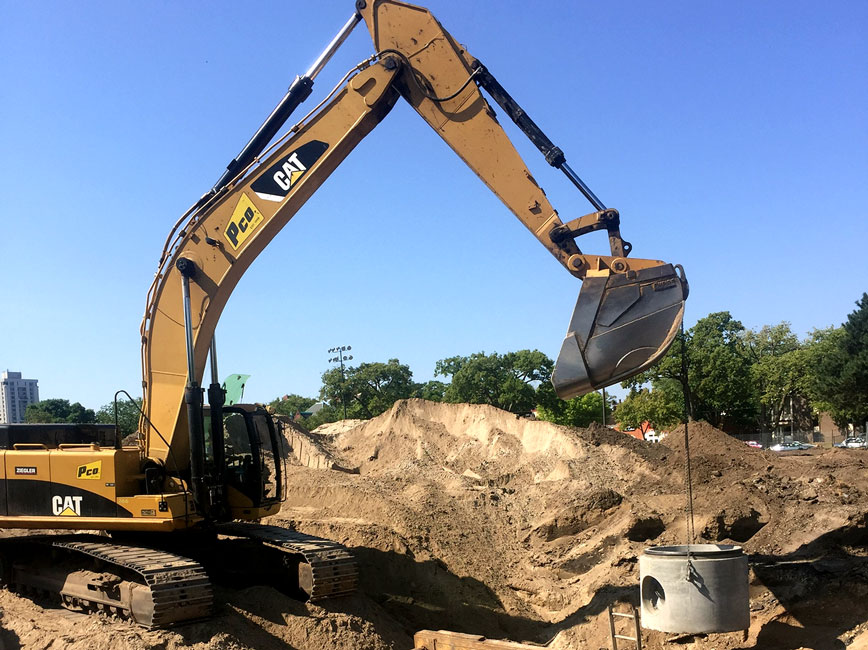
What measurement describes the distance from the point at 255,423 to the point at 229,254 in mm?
2376

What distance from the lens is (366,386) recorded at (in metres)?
66.4

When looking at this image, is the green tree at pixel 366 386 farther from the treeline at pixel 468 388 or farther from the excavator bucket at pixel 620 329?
the excavator bucket at pixel 620 329

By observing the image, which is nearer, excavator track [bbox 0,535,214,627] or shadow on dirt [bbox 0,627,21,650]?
excavator track [bbox 0,535,214,627]

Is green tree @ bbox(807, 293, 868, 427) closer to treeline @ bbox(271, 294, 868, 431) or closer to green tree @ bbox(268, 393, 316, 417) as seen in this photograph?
treeline @ bbox(271, 294, 868, 431)

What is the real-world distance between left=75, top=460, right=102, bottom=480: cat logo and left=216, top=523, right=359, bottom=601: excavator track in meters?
1.67

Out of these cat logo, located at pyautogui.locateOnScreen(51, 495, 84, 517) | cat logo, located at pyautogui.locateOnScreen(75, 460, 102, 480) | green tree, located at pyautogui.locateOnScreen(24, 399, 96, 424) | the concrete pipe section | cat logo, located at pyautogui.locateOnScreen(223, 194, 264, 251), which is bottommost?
the concrete pipe section

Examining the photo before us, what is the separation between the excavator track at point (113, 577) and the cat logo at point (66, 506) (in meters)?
0.42

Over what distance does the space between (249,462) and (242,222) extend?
10.2 ft

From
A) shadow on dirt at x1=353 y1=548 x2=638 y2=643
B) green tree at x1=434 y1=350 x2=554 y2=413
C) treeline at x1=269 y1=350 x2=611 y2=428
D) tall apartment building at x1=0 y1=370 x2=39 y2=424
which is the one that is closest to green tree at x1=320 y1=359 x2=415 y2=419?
treeline at x1=269 y1=350 x2=611 y2=428

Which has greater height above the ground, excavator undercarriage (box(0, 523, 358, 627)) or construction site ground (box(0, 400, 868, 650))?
excavator undercarriage (box(0, 523, 358, 627))

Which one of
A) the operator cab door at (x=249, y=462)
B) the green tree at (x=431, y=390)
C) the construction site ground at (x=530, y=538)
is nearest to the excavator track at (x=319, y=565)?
the construction site ground at (x=530, y=538)

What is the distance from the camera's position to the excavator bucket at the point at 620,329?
7.56 metres

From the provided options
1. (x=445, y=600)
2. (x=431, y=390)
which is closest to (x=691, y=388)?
(x=431, y=390)

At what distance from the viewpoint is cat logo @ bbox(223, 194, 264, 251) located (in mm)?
9596
